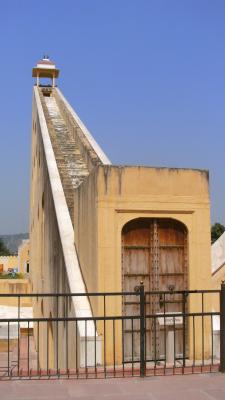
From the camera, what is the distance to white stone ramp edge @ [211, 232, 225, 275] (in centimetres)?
1158

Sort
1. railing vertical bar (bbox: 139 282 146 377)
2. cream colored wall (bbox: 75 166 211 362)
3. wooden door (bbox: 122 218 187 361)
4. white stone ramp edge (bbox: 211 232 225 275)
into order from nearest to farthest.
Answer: railing vertical bar (bbox: 139 282 146 377)
cream colored wall (bbox: 75 166 211 362)
wooden door (bbox: 122 218 187 361)
white stone ramp edge (bbox: 211 232 225 275)

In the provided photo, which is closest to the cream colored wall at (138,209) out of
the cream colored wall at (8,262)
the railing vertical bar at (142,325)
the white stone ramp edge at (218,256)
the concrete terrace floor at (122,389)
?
the railing vertical bar at (142,325)

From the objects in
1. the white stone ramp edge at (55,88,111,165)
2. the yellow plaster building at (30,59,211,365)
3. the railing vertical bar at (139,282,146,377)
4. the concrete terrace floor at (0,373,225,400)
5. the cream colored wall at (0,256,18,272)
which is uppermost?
the white stone ramp edge at (55,88,111,165)

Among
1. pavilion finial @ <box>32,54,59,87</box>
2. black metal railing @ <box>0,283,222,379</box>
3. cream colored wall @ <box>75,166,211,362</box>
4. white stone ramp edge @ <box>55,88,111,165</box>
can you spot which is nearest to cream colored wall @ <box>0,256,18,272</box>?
pavilion finial @ <box>32,54,59,87</box>

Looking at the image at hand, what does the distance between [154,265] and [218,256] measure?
475 cm

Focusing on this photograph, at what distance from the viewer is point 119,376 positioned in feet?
18.5

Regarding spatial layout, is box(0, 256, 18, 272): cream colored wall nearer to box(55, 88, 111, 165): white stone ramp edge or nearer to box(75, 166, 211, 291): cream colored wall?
box(55, 88, 111, 165): white stone ramp edge

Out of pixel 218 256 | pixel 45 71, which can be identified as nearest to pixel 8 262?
pixel 45 71

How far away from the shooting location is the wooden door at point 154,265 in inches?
289

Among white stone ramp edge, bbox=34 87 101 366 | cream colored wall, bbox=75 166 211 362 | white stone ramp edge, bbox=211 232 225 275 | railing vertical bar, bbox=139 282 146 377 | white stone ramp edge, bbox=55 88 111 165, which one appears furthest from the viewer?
white stone ramp edge, bbox=55 88 111 165

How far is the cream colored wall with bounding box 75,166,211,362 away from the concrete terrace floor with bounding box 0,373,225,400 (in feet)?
5.76

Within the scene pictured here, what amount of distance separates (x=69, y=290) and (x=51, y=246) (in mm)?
3211

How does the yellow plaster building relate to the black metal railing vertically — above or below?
above

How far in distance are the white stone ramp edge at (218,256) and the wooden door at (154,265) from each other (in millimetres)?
4198
